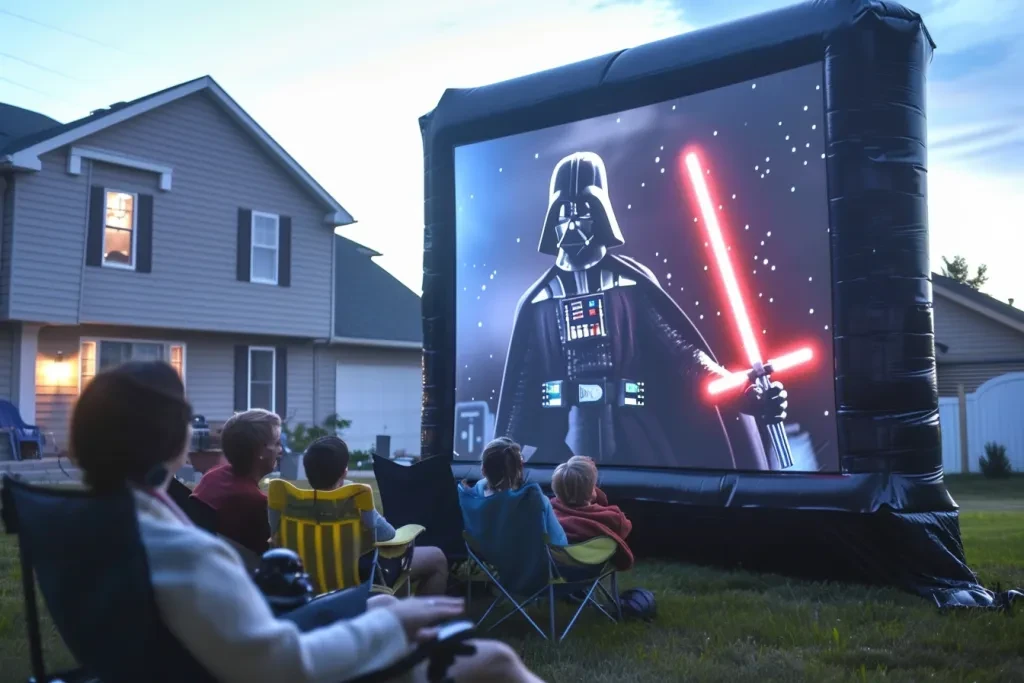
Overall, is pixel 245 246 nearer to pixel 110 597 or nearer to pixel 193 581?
pixel 110 597

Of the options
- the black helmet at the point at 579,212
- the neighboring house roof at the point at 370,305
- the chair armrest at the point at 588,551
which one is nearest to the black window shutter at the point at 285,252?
the neighboring house roof at the point at 370,305

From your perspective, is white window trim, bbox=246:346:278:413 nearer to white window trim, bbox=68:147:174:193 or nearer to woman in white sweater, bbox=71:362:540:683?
white window trim, bbox=68:147:174:193

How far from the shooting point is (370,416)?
706 inches

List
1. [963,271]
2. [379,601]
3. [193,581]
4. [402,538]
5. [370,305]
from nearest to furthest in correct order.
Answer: [193,581] → [379,601] → [402,538] → [370,305] → [963,271]

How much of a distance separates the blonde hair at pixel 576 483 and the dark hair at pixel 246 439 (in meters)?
1.61

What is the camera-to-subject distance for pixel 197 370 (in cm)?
1478

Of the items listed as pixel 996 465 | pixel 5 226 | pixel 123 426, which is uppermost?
pixel 5 226

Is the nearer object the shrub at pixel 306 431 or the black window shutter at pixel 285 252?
the shrub at pixel 306 431

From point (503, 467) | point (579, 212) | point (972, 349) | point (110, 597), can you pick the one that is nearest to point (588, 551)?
point (503, 467)

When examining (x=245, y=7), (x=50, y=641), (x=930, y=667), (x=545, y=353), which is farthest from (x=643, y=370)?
(x=245, y=7)

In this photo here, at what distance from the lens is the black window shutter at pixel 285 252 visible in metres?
15.5

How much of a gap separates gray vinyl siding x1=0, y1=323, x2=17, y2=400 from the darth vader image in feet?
28.0

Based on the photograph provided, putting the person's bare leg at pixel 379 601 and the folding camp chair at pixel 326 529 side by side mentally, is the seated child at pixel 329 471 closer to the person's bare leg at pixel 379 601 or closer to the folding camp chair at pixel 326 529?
the folding camp chair at pixel 326 529

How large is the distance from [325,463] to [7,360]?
36.4 ft
